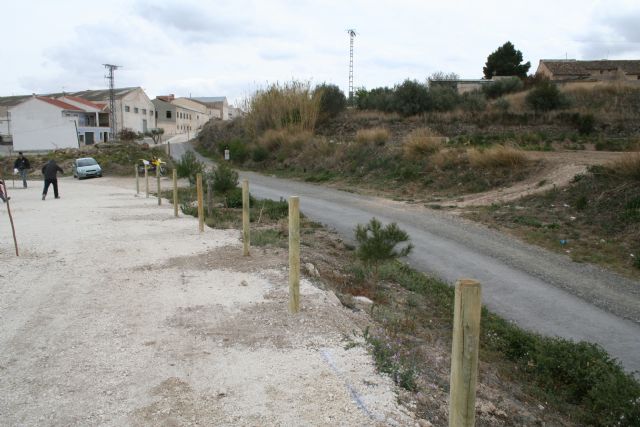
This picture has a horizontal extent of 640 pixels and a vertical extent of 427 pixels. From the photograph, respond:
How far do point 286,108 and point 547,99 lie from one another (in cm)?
1789

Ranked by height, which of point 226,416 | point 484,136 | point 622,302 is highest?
point 484,136

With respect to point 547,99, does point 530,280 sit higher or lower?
lower

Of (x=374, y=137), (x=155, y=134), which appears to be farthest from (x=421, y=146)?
(x=155, y=134)

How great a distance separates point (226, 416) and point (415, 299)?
178 inches

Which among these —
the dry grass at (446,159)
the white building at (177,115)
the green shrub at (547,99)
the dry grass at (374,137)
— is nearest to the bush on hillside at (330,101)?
the dry grass at (374,137)

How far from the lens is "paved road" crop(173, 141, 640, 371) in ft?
23.2

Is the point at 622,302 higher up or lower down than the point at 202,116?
lower down

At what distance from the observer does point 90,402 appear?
147 inches

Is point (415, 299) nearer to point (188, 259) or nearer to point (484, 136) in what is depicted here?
point (188, 259)

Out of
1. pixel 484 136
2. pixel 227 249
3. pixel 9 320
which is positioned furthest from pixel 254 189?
pixel 9 320

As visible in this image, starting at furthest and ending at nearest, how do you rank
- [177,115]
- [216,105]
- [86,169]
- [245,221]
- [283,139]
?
[216,105], [177,115], [283,139], [86,169], [245,221]

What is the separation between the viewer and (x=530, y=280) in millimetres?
9133

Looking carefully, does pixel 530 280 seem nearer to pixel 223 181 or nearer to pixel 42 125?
pixel 223 181

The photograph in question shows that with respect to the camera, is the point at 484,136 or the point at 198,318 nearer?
the point at 198,318
